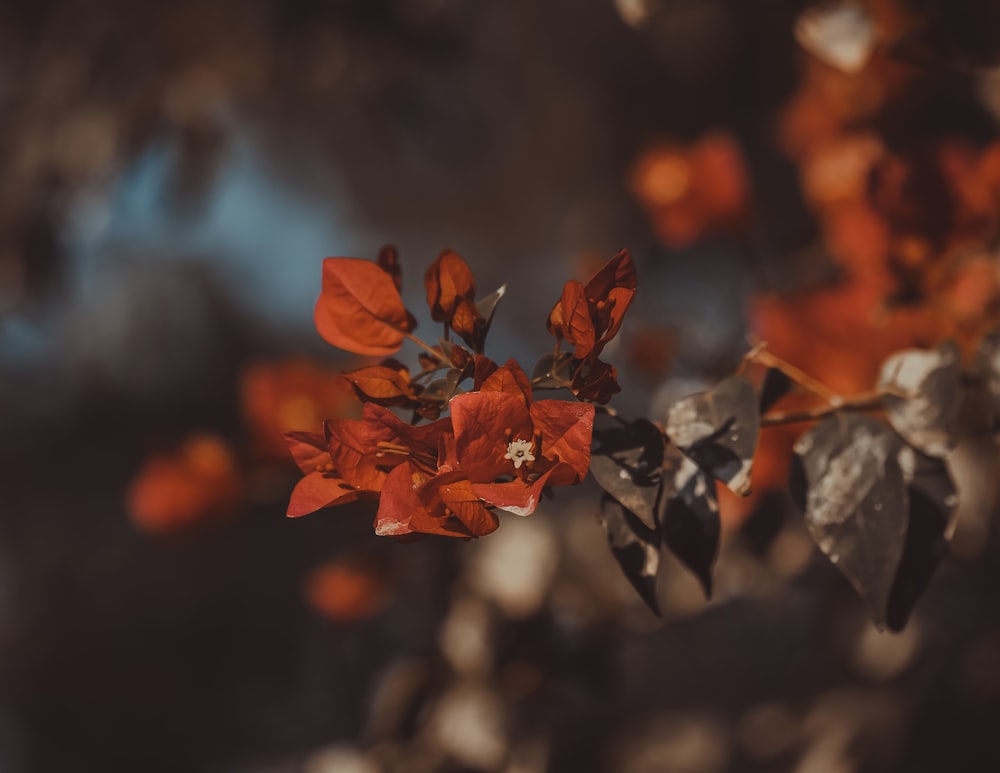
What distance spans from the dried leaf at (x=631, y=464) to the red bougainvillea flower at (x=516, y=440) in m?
0.02

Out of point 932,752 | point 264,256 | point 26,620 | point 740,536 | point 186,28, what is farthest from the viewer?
point 26,620

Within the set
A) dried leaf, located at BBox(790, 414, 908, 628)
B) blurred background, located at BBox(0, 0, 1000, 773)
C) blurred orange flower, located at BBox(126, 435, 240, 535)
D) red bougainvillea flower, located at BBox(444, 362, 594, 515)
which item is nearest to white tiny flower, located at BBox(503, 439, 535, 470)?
red bougainvillea flower, located at BBox(444, 362, 594, 515)

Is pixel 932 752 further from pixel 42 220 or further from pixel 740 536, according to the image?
pixel 42 220

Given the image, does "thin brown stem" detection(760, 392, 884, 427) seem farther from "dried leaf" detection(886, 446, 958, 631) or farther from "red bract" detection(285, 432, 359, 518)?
"red bract" detection(285, 432, 359, 518)

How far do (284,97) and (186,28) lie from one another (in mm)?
365

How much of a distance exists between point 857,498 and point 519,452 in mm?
147

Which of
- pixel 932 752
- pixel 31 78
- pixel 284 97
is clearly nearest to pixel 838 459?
pixel 932 752

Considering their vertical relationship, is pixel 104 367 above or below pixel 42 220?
below

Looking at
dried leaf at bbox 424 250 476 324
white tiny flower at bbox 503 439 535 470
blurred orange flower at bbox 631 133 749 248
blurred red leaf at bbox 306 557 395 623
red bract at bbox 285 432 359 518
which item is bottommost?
blurred red leaf at bbox 306 557 395 623

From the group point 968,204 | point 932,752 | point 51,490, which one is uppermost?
point 968,204

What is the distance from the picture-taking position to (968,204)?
50cm

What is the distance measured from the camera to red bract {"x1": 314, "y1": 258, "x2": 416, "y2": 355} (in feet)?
1.02

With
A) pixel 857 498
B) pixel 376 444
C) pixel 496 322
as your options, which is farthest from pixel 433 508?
pixel 496 322

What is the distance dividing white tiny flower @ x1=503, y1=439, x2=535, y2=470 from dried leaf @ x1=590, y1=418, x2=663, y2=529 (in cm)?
3
